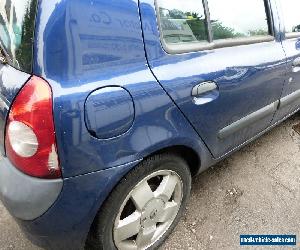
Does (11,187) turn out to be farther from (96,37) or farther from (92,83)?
(96,37)

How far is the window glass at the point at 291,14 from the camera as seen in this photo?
2494 mm

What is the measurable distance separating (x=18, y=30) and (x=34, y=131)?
A: 1.40 ft

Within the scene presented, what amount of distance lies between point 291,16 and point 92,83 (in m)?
1.90

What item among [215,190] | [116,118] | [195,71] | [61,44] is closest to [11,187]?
[116,118]

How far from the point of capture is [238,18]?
211 centimetres

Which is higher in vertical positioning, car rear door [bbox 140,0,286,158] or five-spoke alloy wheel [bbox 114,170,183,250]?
car rear door [bbox 140,0,286,158]

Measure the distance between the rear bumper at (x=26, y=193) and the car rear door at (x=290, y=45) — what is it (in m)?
1.93

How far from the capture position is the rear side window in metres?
1.66

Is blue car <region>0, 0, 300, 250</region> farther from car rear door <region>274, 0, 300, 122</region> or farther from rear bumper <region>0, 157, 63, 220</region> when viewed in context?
car rear door <region>274, 0, 300, 122</region>

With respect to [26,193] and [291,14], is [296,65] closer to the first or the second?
[291,14]

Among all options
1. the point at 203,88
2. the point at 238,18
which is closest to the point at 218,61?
the point at 203,88

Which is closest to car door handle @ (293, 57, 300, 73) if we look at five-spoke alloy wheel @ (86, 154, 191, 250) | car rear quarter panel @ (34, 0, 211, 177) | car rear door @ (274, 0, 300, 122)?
car rear door @ (274, 0, 300, 122)

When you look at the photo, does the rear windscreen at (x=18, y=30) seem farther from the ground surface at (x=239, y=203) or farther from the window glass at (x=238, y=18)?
the ground surface at (x=239, y=203)

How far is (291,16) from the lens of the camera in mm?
2562
